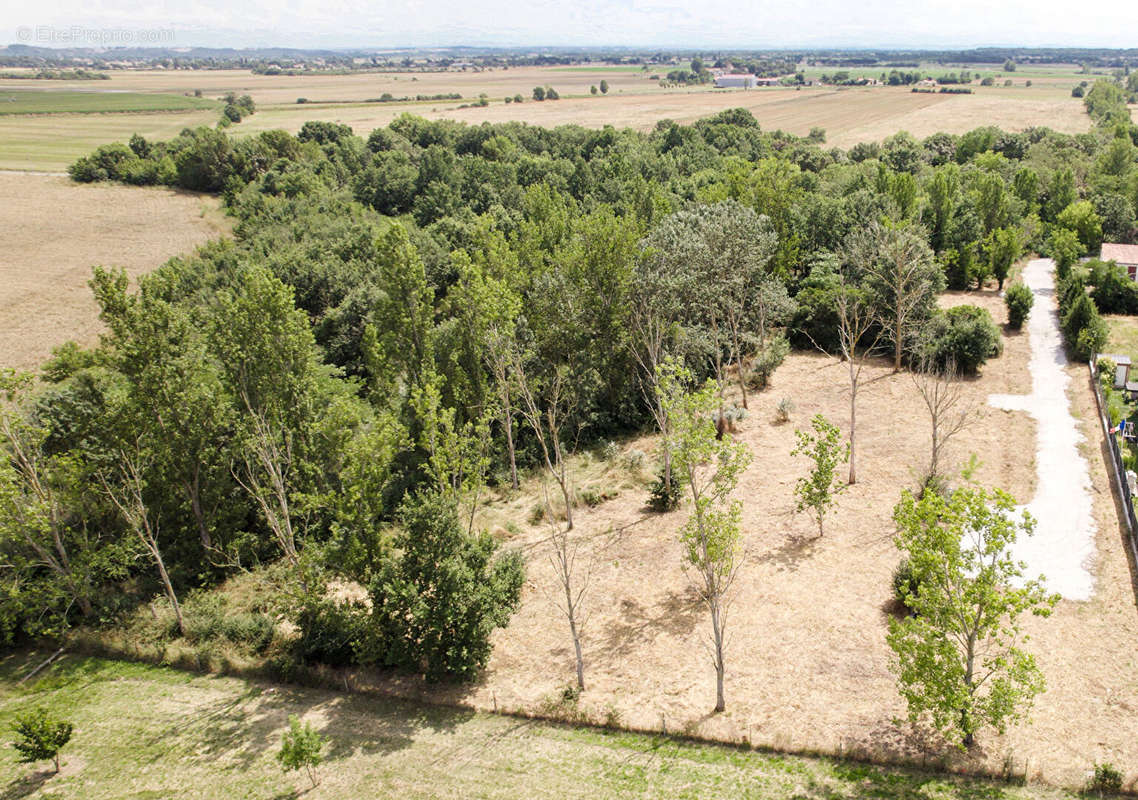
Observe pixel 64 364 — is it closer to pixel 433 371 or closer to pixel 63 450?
pixel 63 450

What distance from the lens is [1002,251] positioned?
57500 millimetres

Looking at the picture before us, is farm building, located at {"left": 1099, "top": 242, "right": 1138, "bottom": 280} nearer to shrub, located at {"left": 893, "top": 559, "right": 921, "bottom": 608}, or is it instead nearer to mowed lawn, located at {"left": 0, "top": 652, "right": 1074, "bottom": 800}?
shrub, located at {"left": 893, "top": 559, "right": 921, "bottom": 608}

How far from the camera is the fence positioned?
92.5 feet

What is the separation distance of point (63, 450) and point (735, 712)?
3234 centimetres

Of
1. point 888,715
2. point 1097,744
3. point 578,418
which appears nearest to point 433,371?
point 578,418

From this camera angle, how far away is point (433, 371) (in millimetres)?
34406

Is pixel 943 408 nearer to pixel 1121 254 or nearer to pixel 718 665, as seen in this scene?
pixel 718 665

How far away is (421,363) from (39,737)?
70.5 feet

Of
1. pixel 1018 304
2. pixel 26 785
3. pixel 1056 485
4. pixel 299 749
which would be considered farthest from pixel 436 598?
pixel 1018 304

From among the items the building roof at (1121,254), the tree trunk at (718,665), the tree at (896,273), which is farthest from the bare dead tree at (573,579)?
the building roof at (1121,254)

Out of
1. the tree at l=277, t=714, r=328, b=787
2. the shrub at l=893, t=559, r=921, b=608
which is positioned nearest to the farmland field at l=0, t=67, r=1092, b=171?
the shrub at l=893, t=559, r=921, b=608

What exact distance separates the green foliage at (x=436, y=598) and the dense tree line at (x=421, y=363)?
8cm

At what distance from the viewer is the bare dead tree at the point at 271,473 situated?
83.4 feet

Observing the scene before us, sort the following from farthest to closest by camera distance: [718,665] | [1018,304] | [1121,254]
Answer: [1121,254]
[1018,304]
[718,665]
